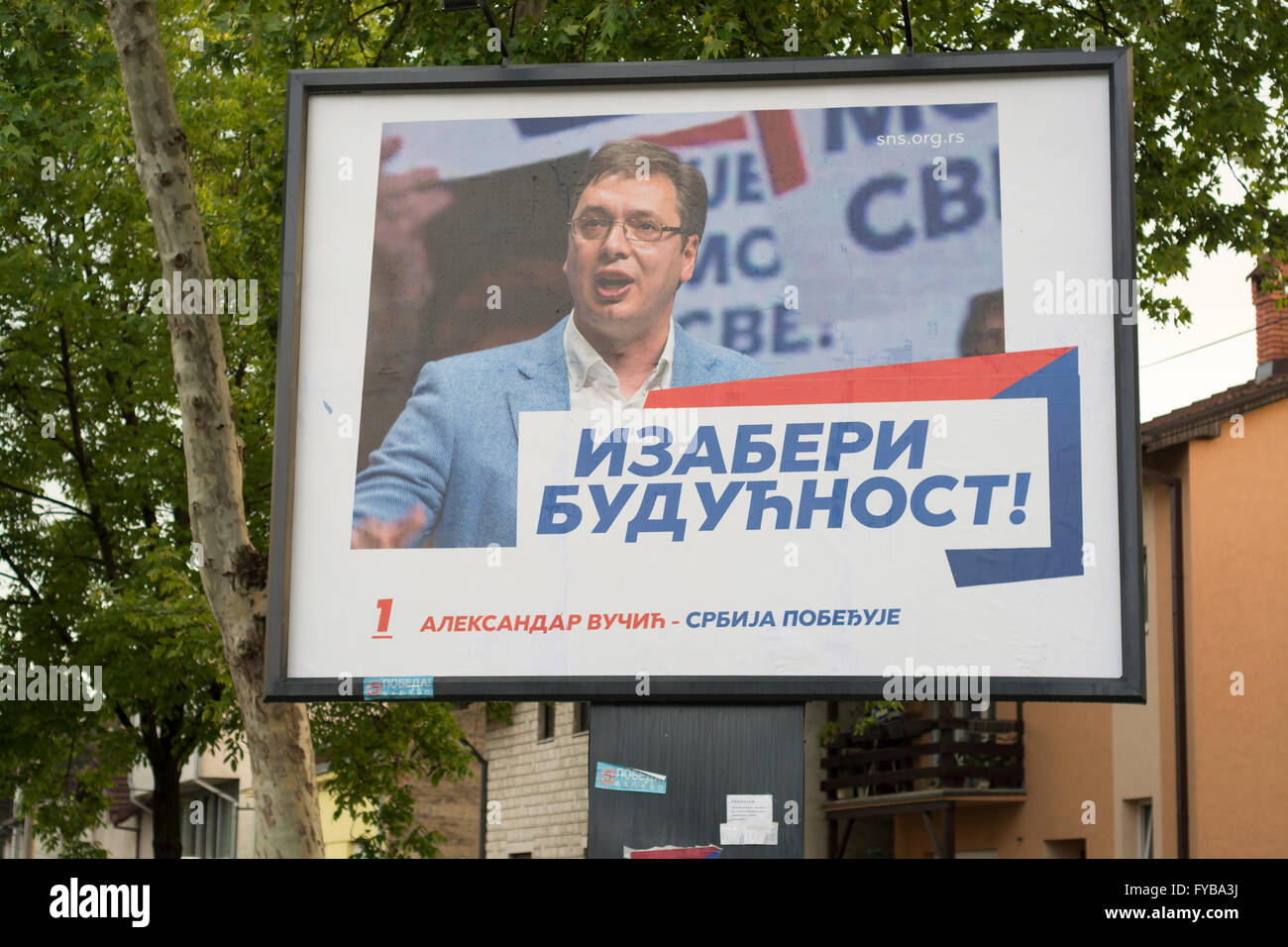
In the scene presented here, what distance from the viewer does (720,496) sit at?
7.15 m

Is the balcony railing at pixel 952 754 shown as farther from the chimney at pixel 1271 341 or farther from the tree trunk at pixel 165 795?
the tree trunk at pixel 165 795

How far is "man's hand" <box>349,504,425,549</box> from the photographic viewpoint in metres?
7.30

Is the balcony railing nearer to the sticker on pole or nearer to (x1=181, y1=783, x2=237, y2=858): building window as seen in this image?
the sticker on pole

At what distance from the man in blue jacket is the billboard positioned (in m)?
0.02

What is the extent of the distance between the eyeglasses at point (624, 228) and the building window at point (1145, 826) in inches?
542

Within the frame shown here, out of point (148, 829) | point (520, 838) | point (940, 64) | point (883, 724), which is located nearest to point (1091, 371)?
point (940, 64)

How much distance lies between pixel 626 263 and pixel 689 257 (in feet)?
1.03

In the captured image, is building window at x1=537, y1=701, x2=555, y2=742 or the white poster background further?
building window at x1=537, y1=701, x2=555, y2=742

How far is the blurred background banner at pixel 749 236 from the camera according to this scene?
24.1 ft

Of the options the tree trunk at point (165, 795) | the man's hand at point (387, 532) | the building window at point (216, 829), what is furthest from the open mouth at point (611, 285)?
the building window at point (216, 829)

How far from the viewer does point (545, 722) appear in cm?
3027

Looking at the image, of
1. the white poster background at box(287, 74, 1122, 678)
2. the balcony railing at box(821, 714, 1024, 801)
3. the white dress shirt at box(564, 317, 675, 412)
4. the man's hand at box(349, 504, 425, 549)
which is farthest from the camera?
the balcony railing at box(821, 714, 1024, 801)

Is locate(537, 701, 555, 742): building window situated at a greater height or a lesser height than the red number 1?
lesser

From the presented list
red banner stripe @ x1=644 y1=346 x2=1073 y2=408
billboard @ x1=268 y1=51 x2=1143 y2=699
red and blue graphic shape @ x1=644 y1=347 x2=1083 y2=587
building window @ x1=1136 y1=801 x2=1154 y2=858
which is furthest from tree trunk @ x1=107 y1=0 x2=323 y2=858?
building window @ x1=1136 y1=801 x2=1154 y2=858
